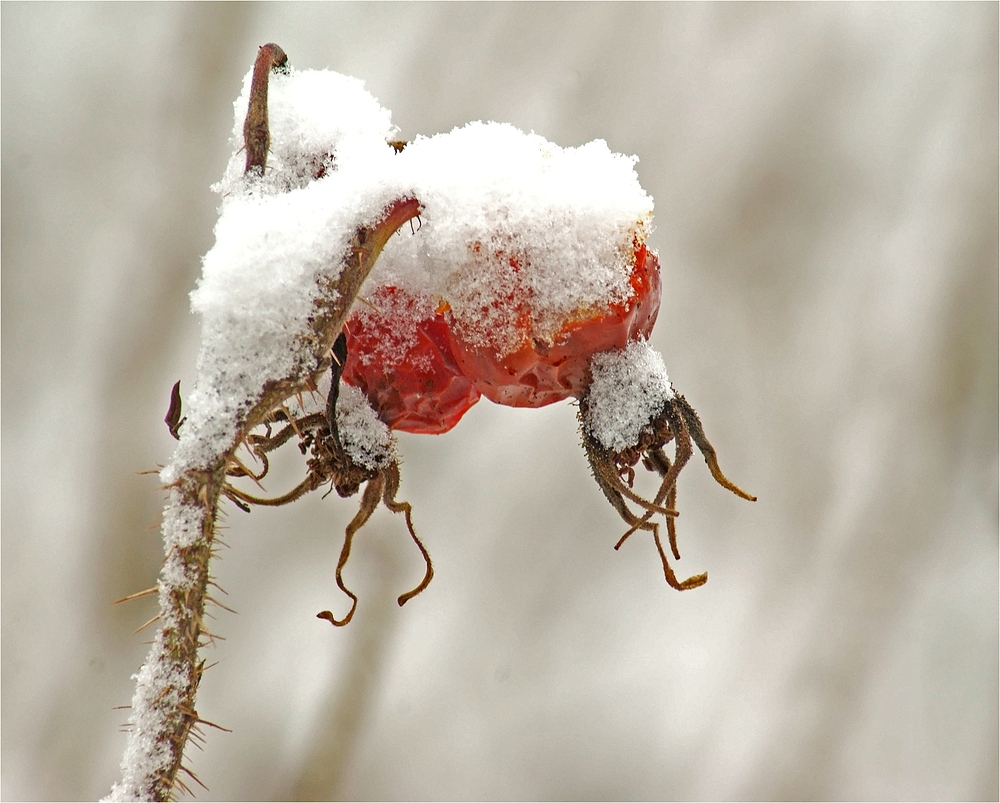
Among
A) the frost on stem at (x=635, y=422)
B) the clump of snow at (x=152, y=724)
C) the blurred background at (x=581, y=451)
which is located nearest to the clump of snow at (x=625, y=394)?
the frost on stem at (x=635, y=422)

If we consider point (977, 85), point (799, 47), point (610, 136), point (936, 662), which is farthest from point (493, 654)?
point (977, 85)

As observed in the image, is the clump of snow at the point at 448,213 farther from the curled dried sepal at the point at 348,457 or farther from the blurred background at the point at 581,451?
the blurred background at the point at 581,451

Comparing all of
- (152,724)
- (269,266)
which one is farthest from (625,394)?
(152,724)

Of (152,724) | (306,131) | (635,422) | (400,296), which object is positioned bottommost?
(152,724)

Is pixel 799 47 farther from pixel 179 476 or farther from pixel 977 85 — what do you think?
pixel 179 476

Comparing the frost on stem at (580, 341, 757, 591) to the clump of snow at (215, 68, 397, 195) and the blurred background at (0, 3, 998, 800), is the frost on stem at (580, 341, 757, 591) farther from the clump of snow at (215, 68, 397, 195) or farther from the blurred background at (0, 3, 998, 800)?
the blurred background at (0, 3, 998, 800)

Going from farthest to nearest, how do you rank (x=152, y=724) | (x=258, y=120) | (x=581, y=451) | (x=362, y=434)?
(x=581, y=451)
(x=362, y=434)
(x=258, y=120)
(x=152, y=724)

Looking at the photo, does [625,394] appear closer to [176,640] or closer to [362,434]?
[362,434]

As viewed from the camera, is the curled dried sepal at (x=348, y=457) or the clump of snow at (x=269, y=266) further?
the curled dried sepal at (x=348, y=457)
